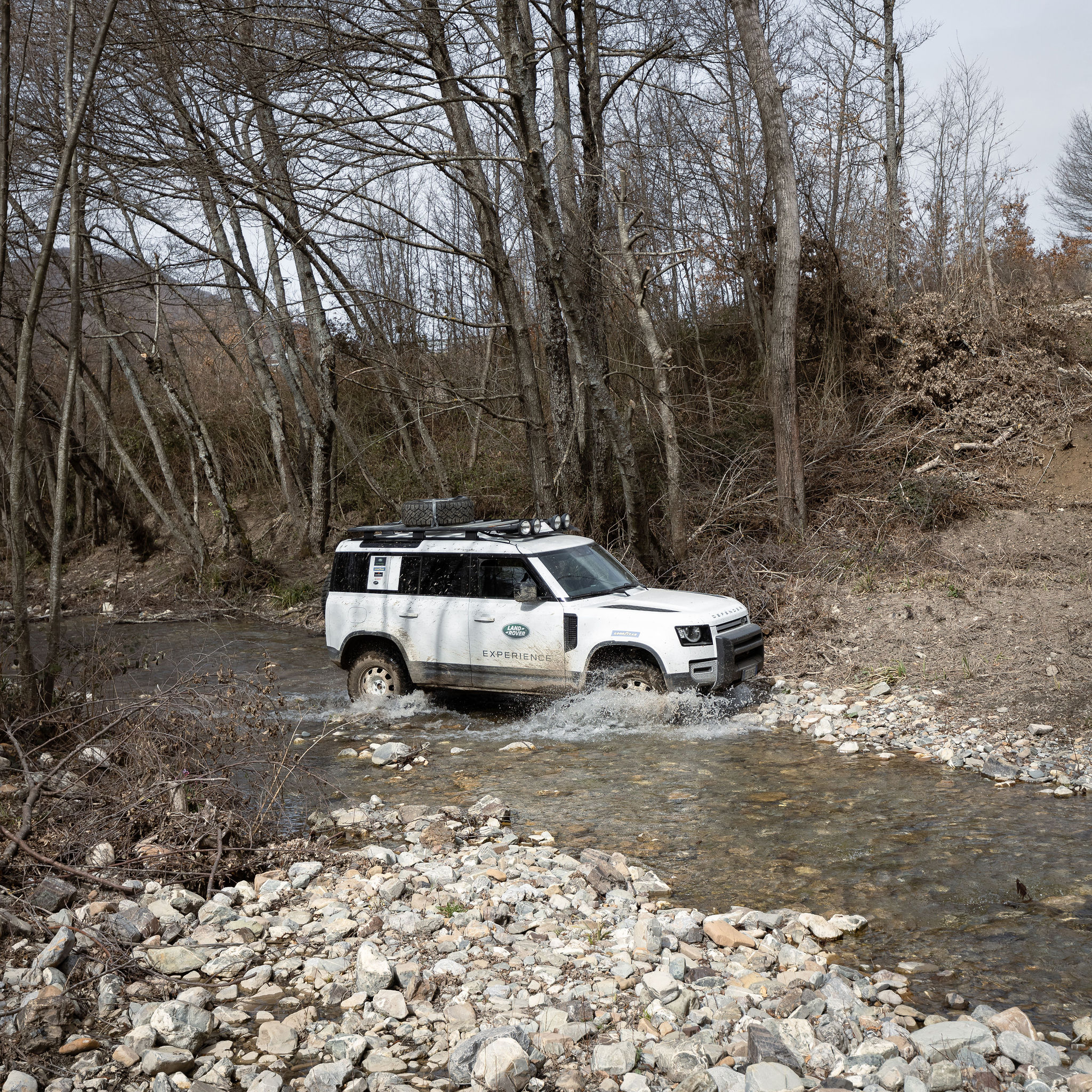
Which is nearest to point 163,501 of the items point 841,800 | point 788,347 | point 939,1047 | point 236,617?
point 236,617

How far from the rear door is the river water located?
55cm

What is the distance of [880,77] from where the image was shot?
2444cm

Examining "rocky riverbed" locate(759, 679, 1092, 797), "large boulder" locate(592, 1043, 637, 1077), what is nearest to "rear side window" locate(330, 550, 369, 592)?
"rocky riverbed" locate(759, 679, 1092, 797)

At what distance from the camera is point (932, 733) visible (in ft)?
29.2

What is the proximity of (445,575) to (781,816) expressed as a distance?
16.1ft

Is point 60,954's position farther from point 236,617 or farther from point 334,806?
point 236,617

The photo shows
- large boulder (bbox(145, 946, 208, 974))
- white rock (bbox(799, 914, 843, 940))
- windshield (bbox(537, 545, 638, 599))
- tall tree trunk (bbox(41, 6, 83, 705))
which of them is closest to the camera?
large boulder (bbox(145, 946, 208, 974))

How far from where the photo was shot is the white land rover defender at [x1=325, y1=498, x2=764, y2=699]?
31.3 feet

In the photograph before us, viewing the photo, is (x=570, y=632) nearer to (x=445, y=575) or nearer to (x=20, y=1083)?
(x=445, y=575)

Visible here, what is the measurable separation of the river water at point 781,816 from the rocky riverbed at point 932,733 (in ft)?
0.74

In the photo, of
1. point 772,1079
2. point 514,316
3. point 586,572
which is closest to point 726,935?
point 772,1079

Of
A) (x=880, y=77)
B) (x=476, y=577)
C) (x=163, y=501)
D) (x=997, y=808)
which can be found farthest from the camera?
(x=163, y=501)

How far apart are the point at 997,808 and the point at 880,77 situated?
2304cm

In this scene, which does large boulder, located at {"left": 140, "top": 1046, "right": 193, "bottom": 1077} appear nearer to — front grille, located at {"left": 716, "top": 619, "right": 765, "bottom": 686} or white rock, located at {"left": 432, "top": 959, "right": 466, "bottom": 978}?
white rock, located at {"left": 432, "top": 959, "right": 466, "bottom": 978}
